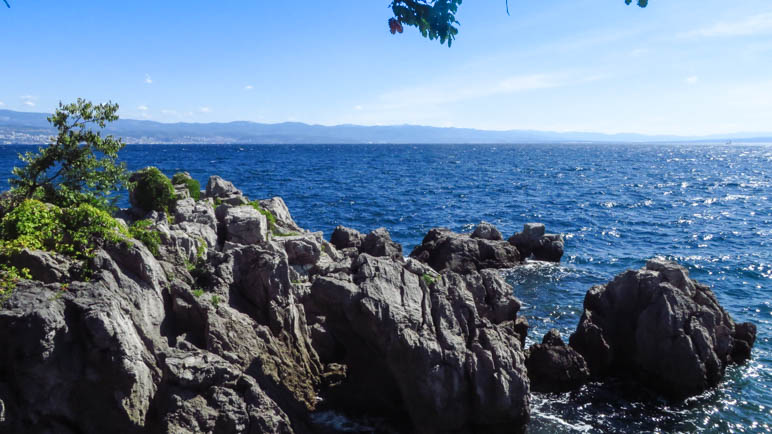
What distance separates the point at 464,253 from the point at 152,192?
2211cm

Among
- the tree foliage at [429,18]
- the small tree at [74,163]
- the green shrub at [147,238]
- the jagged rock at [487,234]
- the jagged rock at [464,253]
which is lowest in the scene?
the jagged rock at [464,253]

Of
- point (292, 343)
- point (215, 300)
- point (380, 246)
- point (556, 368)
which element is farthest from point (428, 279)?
point (380, 246)

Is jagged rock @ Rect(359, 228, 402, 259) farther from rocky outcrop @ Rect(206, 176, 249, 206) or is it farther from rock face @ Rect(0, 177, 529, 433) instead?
rock face @ Rect(0, 177, 529, 433)

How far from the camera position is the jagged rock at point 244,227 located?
25.8 metres

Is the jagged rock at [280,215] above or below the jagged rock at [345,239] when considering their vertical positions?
above

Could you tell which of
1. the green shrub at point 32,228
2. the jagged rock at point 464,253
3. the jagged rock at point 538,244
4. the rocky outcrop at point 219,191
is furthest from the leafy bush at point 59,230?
the jagged rock at point 538,244

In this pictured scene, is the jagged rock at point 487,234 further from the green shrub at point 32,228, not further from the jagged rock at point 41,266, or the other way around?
the jagged rock at point 41,266

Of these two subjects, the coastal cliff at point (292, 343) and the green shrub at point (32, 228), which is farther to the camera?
Result: the green shrub at point (32, 228)

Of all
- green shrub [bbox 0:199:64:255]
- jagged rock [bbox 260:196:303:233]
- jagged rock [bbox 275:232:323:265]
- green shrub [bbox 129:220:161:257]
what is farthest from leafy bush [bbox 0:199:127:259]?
jagged rock [bbox 260:196:303:233]

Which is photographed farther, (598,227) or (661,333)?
(598,227)

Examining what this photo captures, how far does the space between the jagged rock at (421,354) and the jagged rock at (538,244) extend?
23.9 metres

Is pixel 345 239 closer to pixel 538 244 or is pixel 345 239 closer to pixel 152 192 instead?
pixel 152 192

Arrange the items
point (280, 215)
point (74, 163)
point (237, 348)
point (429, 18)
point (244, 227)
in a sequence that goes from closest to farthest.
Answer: point (429, 18)
point (237, 348)
point (74, 163)
point (244, 227)
point (280, 215)

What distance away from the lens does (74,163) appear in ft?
71.9
